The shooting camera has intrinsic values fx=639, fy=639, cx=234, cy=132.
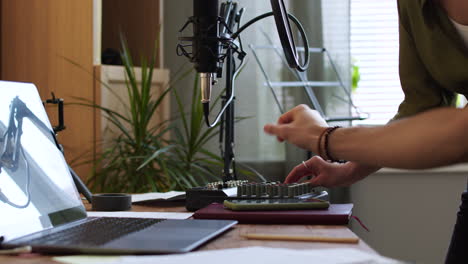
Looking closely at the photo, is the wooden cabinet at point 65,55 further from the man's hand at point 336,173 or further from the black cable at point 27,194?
the black cable at point 27,194

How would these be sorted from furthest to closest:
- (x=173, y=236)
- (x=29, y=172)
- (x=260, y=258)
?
(x=29, y=172), (x=173, y=236), (x=260, y=258)

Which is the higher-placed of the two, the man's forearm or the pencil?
the man's forearm

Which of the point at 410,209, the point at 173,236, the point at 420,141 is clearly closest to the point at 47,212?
the point at 173,236

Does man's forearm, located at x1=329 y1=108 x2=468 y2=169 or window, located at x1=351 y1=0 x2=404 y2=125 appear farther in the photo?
window, located at x1=351 y1=0 x2=404 y2=125

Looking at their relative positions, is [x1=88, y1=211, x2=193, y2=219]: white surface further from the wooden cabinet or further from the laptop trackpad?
the wooden cabinet

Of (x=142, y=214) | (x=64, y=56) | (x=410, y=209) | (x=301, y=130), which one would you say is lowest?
(x=410, y=209)

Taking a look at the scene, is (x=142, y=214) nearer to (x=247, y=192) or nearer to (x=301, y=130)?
(x=247, y=192)

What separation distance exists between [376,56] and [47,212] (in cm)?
259

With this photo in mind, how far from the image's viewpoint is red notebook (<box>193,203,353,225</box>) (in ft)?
3.06

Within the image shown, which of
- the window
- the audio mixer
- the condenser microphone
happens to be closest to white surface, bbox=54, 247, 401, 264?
the audio mixer

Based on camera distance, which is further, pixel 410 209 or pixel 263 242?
pixel 410 209

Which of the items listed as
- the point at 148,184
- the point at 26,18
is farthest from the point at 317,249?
the point at 26,18

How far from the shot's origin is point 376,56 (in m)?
3.23

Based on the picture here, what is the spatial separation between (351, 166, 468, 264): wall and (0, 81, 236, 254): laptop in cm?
220
